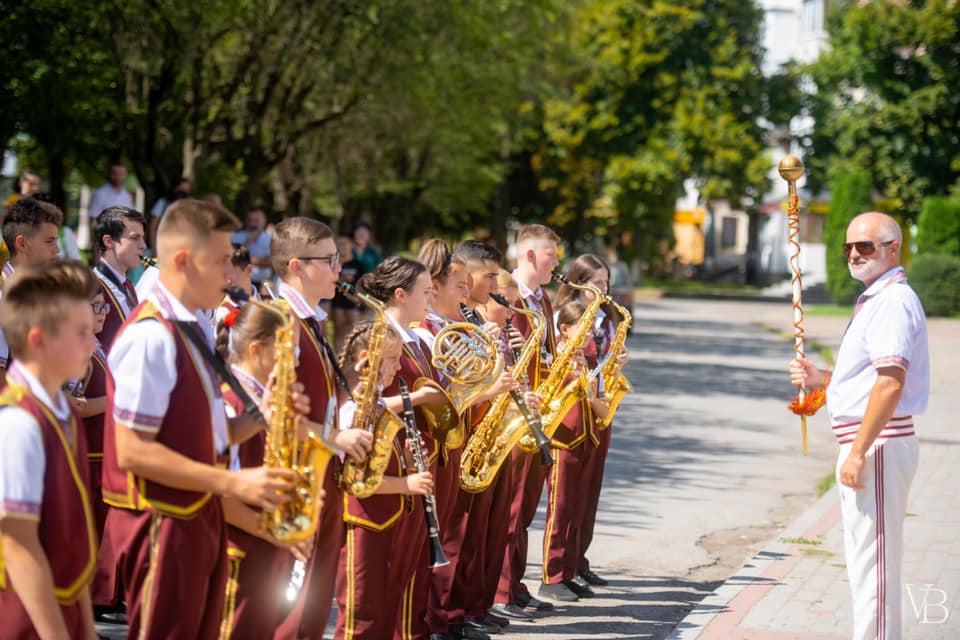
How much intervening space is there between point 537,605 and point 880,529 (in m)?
2.29

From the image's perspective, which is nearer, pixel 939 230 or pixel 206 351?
pixel 206 351

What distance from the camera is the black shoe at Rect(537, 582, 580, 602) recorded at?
7.65 metres

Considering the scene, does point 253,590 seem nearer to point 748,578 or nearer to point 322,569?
point 322,569

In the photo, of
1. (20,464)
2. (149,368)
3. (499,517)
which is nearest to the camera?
(20,464)

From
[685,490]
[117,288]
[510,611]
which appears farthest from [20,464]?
[685,490]

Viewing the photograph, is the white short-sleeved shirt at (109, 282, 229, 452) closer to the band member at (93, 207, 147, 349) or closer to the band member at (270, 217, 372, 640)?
the band member at (270, 217, 372, 640)

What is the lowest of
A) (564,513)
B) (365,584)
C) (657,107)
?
(564,513)

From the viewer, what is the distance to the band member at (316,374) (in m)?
5.00

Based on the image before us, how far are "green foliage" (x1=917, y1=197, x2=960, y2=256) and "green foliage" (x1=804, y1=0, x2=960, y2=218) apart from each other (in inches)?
164

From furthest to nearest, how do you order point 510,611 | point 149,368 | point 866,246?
1. point 510,611
2. point 866,246
3. point 149,368

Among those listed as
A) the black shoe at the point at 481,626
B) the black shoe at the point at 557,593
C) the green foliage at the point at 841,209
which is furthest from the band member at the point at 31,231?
the green foliage at the point at 841,209

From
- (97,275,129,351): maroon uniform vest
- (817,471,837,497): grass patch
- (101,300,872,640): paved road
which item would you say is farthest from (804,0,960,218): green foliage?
(97,275,129,351): maroon uniform vest

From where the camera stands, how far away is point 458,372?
6.16m

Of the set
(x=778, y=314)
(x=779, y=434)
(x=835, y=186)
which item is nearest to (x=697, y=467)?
Answer: (x=779, y=434)
